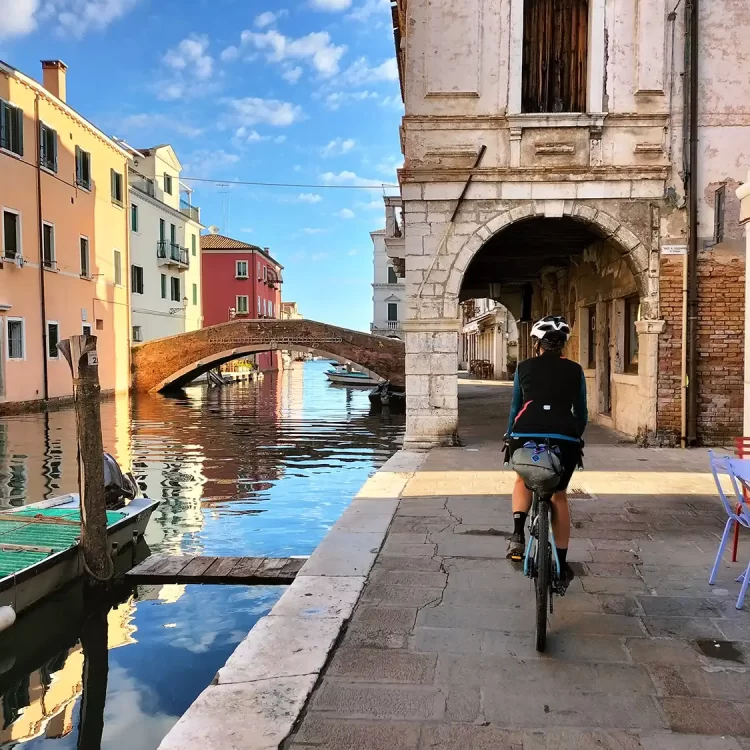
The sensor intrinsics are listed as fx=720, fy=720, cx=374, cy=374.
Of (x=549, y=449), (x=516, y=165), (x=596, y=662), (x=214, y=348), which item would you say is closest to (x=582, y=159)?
(x=516, y=165)

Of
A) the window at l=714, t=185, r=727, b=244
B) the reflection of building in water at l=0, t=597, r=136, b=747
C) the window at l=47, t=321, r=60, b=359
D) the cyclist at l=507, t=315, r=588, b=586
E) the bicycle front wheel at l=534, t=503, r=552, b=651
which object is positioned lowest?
the reflection of building in water at l=0, t=597, r=136, b=747

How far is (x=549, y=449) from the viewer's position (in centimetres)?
334

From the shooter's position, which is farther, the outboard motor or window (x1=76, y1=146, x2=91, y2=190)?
window (x1=76, y1=146, x2=91, y2=190)

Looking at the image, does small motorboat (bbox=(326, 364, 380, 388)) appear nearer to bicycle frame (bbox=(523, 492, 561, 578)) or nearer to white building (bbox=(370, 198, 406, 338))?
white building (bbox=(370, 198, 406, 338))

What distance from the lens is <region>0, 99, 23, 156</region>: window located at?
61.2ft

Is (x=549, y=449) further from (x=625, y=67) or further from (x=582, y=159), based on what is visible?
(x=625, y=67)

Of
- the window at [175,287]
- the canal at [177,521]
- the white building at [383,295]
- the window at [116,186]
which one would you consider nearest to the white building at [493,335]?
the canal at [177,521]

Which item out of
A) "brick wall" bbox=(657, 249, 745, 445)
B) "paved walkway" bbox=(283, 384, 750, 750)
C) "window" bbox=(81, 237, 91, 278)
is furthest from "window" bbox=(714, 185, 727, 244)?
"window" bbox=(81, 237, 91, 278)

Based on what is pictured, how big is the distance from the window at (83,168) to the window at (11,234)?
13.4ft

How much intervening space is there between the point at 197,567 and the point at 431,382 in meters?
4.77

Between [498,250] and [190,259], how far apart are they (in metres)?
27.0

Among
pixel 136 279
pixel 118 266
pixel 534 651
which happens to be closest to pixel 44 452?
pixel 534 651

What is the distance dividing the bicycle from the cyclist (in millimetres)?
101

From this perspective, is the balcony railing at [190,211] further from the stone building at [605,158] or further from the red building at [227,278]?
the stone building at [605,158]
